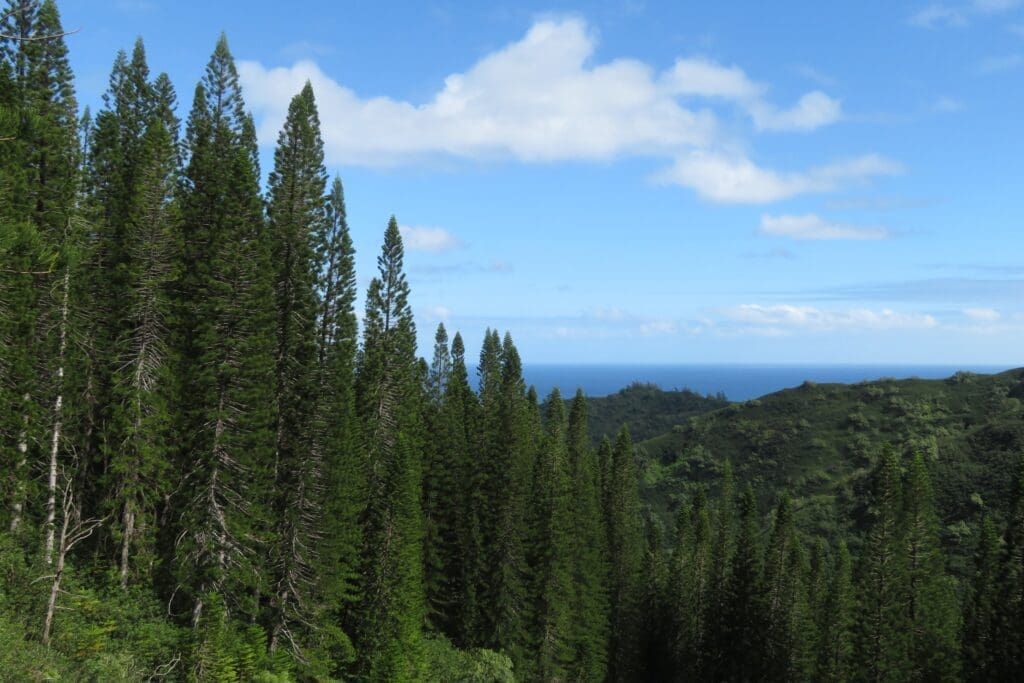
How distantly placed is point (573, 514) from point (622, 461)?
20.1 meters

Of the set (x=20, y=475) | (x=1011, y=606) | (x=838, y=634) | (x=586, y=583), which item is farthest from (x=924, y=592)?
(x=20, y=475)

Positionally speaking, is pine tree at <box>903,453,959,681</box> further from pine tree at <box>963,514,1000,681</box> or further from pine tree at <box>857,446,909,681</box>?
pine tree at <box>963,514,1000,681</box>

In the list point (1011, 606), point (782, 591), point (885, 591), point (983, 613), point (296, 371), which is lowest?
point (782, 591)

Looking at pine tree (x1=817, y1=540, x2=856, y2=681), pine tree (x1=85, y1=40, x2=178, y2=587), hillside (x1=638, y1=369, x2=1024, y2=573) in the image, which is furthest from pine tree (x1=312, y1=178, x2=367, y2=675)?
hillside (x1=638, y1=369, x2=1024, y2=573)

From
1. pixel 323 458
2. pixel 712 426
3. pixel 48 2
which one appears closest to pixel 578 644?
pixel 323 458

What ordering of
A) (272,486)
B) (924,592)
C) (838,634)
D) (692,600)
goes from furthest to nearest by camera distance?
(692,600) < (924,592) < (838,634) < (272,486)

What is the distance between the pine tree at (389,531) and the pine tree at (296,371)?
382 cm

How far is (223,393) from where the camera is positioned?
24688 mm

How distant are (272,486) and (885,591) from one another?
131 ft

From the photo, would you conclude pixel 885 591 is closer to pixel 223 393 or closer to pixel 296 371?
pixel 296 371

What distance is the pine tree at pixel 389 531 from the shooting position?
30953 mm

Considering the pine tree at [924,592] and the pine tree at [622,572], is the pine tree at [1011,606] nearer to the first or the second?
the pine tree at [924,592]

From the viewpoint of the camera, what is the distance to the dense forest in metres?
21.4

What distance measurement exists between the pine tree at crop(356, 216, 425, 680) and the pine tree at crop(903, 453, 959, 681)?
3406cm
